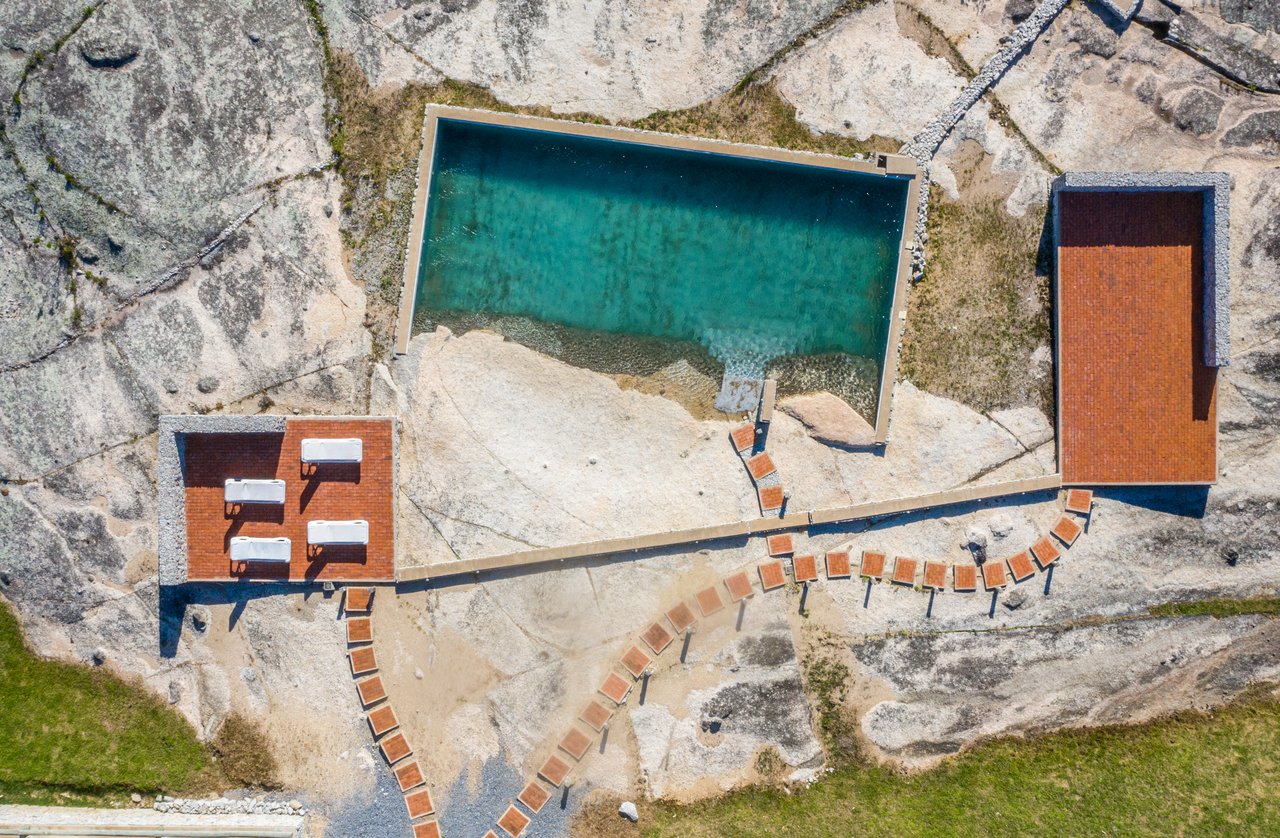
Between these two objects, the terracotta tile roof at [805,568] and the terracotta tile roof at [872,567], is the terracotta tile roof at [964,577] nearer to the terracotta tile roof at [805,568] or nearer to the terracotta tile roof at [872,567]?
the terracotta tile roof at [872,567]

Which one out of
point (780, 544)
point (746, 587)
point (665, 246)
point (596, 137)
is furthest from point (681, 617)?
point (596, 137)

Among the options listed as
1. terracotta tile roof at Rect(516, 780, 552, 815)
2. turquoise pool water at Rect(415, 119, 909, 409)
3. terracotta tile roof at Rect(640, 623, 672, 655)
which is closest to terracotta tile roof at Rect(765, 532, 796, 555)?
terracotta tile roof at Rect(640, 623, 672, 655)

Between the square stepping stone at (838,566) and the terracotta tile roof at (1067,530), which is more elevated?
the terracotta tile roof at (1067,530)

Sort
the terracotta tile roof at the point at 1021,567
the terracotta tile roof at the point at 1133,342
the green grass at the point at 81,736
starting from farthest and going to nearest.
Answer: the terracotta tile roof at the point at 1021,567 < the green grass at the point at 81,736 < the terracotta tile roof at the point at 1133,342

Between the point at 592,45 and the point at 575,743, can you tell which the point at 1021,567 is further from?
the point at 592,45

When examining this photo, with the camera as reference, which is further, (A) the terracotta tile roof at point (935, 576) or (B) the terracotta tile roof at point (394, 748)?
(A) the terracotta tile roof at point (935, 576)

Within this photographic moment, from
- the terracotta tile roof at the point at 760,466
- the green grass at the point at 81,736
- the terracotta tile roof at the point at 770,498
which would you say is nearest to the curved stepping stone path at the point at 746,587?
the terracotta tile roof at the point at 770,498

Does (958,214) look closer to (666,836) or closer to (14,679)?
(666,836)
